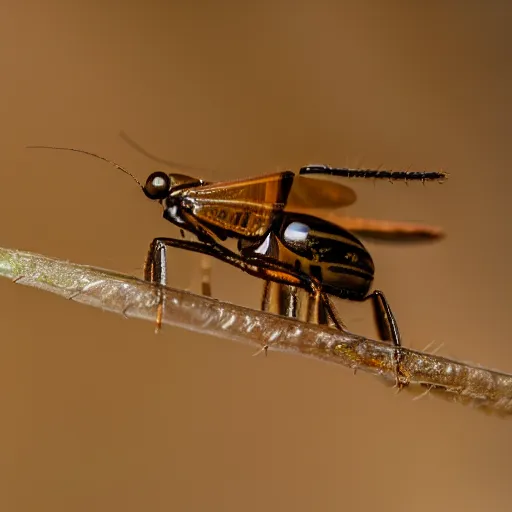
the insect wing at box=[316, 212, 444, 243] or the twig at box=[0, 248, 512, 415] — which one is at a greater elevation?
the insect wing at box=[316, 212, 444, 243]

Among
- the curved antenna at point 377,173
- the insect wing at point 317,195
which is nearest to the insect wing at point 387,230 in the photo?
the insect wing at point 317,195

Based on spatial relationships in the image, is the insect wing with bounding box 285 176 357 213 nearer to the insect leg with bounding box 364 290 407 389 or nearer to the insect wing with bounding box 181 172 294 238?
the insect wing with bounding box 181 172 294 238

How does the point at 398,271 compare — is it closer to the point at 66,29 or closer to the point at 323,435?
the point at 323,435

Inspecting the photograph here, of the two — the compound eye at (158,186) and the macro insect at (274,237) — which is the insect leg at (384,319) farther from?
the compound eye at (158,186)

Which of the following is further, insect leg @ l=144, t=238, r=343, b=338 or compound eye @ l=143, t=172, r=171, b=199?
compound eye @ l=143, t=172, r=171, b=199

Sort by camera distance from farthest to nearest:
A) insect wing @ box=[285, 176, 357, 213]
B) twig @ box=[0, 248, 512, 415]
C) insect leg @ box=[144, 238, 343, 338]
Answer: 1. insect wing @ box=[285, 176, 357, 213]
2. insect leg @ box=[144, 238, 343, 338]
3. twig @ box=[0, 248, 512, 415]

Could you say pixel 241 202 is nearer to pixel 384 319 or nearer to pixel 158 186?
pixel 158 186

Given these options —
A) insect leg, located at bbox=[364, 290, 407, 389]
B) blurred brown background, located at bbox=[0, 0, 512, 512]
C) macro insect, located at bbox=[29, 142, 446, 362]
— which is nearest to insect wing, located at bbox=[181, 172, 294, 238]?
macro insect, located at bbox=[29, 142, 446, 362]

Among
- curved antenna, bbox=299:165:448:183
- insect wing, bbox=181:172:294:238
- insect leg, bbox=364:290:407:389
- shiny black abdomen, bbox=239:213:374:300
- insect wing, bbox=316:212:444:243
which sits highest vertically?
curved antenna, bbox=299:165:448:183

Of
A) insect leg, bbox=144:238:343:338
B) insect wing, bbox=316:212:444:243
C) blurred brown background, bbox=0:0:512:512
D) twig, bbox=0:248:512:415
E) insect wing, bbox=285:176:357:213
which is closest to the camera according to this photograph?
twig, bbox=0:248:512:415
